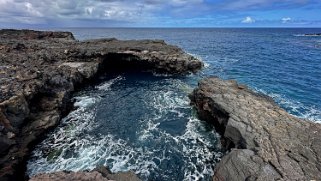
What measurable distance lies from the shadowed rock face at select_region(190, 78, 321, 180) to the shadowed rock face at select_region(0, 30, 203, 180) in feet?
49.4

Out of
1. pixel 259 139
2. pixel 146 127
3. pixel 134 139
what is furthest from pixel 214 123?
pixel 134 139

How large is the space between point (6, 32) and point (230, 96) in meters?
63.2

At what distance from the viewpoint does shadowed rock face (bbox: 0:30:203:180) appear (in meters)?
20.0

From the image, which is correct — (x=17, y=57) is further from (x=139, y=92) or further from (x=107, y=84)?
(x=139, y=92)

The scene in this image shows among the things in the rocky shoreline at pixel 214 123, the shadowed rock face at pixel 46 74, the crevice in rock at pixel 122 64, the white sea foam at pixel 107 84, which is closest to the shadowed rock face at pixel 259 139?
the rocky shoreline at pixel 214 123

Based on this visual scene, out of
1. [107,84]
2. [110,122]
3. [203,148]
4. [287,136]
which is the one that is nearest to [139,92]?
[107,84]

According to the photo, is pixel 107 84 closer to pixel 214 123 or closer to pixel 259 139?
pixel 214 123

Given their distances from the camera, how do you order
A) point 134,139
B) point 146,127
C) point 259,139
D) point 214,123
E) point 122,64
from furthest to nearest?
point 122,64, point 146,127, point 214,123, point 134,139, point 259,139

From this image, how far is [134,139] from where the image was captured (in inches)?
927

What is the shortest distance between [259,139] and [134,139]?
35.7ft

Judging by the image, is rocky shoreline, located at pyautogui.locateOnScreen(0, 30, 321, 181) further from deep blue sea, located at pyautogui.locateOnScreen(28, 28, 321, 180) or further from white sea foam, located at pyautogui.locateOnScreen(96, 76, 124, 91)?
white sea foam, located at pyautogui.locateOnScreen(96, 76, 124, 91)

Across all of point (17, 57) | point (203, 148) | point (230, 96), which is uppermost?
point (17, 57)

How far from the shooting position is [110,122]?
89.1ft

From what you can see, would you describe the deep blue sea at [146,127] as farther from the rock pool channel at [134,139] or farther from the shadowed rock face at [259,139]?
the shadowed rock face at [259,139]
